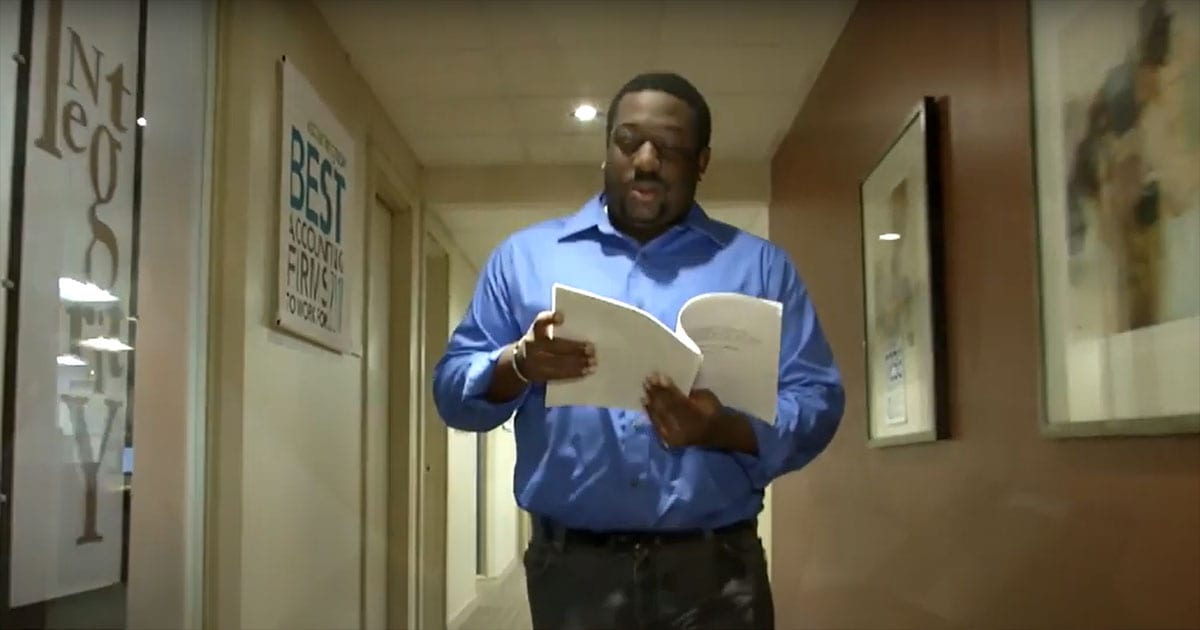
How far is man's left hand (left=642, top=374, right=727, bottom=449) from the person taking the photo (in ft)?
3.77

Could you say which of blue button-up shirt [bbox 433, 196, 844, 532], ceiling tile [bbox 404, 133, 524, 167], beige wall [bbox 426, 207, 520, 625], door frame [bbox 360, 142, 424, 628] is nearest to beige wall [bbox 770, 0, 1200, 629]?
blue button-up shirt [bbox 433, 196, 844, 532]

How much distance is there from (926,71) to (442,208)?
2.32 m

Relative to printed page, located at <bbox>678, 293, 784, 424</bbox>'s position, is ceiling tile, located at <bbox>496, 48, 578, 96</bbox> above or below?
above

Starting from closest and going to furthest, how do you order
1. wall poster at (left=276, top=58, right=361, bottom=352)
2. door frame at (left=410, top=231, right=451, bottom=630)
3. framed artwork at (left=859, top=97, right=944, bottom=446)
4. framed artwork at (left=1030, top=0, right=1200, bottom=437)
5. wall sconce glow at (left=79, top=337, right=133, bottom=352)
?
framed artwork at (left=1030, top=0, right=1200, bottom=437), wall sconce glow at (left=79, top=337, right=133, bottom=352), framed artwork at (left=859, top=97, right=944, bottom=446), wall poster at (left=276, top=58, right=361, bottom=352), door frame at (left=410, top=231, right=451, bottom=630)

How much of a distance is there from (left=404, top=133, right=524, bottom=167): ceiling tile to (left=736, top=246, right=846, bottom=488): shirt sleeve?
2549mm

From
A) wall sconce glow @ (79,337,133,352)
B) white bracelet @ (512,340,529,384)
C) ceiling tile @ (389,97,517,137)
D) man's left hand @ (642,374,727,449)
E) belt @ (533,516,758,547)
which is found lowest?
belt @ (533,516,758,547)

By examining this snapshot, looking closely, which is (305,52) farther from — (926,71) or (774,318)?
(774,318)

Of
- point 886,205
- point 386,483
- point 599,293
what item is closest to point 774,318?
point 599,293

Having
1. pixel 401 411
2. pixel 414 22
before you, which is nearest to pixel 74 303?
pixel 414 22

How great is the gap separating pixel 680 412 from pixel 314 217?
5.69 ft

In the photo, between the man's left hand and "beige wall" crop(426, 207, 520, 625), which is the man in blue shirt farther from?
"beige wall" crop(426, 207, 520, 625)

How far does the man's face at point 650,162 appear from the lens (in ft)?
4.20

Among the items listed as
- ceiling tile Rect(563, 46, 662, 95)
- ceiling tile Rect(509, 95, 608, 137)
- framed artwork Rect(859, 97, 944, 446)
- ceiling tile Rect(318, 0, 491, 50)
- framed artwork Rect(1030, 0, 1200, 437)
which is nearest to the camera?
framed artwork Rect(1030, 0, 1200, 437)

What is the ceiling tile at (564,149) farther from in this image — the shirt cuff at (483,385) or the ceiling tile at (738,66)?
the shirt cuff at (483,385)
